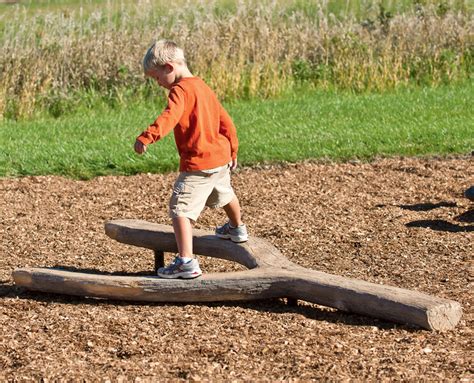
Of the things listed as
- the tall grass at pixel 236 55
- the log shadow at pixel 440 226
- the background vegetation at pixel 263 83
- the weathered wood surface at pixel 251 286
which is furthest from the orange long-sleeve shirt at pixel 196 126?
the tall grass at pixel 236 55

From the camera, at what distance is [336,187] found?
8438 millimetres

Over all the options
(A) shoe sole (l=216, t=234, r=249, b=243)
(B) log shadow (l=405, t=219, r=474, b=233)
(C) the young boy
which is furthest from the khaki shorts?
(B) log shadow (l=405, t=219, r=474, b=233)

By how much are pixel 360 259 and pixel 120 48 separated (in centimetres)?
680

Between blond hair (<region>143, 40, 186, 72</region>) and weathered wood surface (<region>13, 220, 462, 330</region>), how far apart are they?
1.09 meters

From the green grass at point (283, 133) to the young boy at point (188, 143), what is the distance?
11.4 feet

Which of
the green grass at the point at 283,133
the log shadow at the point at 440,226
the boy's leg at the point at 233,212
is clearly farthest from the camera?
the green grass at the point at 283,133

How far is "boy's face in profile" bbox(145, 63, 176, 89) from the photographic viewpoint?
18.7 feet

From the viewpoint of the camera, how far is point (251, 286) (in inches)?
218

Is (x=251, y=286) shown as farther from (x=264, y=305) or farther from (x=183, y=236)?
(x=183, y=236)

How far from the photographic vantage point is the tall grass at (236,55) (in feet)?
40.2

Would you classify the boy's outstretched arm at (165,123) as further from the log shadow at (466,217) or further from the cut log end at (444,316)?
the log shadow at (466,217)

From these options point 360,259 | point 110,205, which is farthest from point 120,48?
point 360,259

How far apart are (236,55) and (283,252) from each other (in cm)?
638

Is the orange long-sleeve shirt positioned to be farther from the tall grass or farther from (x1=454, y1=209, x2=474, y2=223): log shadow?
the tall grass
